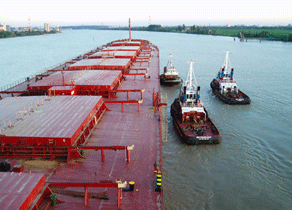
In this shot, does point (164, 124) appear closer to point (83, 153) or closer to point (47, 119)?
point (83, 153)

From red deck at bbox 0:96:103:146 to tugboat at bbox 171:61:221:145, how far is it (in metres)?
9.03

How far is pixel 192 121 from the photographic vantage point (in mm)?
26047

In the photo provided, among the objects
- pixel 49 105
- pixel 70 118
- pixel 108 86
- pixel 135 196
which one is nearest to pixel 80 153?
pixel 70 118

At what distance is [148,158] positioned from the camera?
1558 centimetres

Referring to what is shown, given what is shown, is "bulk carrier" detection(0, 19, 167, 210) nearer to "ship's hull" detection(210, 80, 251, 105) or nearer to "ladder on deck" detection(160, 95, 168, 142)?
"ladder on deck" detection(160, 95, 168, 142)

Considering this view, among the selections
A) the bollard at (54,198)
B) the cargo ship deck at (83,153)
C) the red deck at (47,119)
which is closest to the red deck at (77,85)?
the red deck at (47,119)

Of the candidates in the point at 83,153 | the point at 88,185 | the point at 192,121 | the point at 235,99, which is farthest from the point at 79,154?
the point at 235,99

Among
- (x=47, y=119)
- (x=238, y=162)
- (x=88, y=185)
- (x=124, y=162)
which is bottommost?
(x=238, y=162)

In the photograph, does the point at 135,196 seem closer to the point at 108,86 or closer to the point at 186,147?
the point at 186,147

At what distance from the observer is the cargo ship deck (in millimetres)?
11297

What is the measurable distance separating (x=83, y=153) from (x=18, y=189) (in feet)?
18.1

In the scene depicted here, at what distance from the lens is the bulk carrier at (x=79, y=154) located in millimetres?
11039

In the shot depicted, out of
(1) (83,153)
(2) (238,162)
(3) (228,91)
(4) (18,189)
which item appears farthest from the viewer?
(3) (228,91)

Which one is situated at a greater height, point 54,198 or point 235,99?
point 235,99
